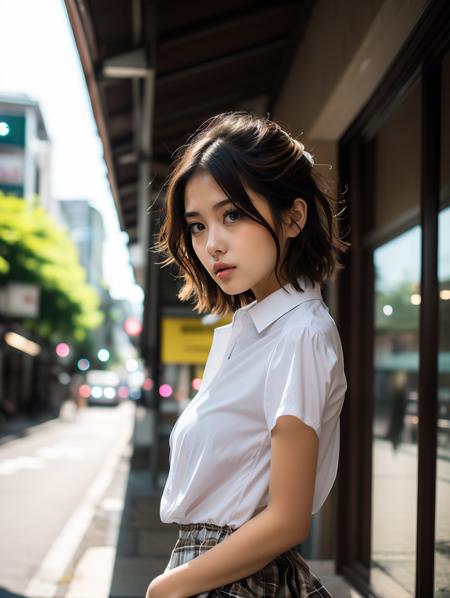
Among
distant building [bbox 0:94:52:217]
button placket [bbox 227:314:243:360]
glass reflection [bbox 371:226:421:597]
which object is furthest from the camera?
distant building [bbox 0:94:52:217]

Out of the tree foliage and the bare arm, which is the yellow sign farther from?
the tree foliage

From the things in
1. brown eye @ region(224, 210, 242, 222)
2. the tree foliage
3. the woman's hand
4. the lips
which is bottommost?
the woman's hand

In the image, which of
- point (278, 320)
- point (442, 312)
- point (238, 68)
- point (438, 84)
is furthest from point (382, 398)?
point (238, 68)

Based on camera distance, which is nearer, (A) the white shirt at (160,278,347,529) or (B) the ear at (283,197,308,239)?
(A) the white shirt at (160,278,347,529)

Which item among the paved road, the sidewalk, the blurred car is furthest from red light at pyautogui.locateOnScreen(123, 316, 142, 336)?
the blurred car

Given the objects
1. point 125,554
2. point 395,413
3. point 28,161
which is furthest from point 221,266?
point 28,161

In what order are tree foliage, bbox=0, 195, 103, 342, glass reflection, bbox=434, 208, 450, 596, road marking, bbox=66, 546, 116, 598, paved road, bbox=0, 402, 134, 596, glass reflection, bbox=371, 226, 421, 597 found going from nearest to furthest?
glass reflection, bbox=434, 208, 450, 596 → glass reflection, bbox=371, 226, 421, 597 → road marking, bbox=66, 546, 116, 598 → paved road, bbox=0, 402, 134, 596 → tree foliage, bbox=0, 195, 103, 342

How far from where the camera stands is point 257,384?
1335 millimetres

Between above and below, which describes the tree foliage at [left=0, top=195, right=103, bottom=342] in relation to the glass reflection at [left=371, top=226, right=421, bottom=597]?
above

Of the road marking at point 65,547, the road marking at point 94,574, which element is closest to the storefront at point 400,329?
the road marking at point 94,574

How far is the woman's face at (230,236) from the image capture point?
141 cm

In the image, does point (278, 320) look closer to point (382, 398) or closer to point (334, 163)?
point (382, 398)

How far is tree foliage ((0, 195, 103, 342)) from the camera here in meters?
30.8

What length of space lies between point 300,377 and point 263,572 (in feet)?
1.26
